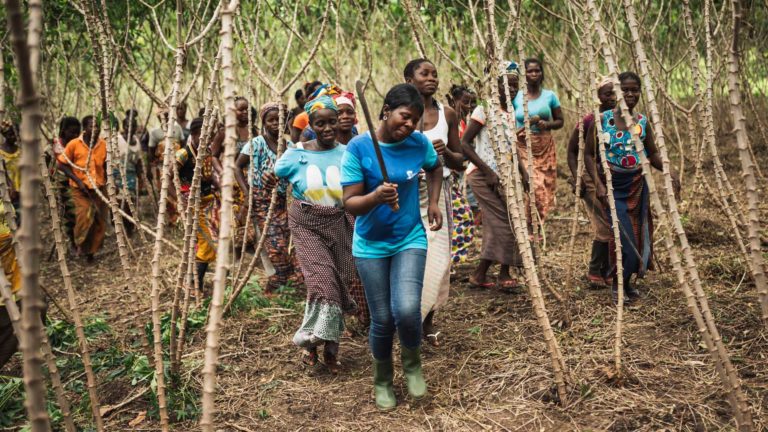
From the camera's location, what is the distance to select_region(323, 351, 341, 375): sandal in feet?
11.2

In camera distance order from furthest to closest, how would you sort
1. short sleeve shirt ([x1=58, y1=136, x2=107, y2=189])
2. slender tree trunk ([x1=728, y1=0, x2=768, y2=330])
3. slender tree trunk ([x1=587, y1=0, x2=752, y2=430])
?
short sleeve shirt ([x1=58, y1=136, x2=107, y2=189]), slender tree trunk ([x1=587, y1=0, x2=752, y2=430]), slender tree trunk ([x1=728, y1=0, x2=768, y2=330])

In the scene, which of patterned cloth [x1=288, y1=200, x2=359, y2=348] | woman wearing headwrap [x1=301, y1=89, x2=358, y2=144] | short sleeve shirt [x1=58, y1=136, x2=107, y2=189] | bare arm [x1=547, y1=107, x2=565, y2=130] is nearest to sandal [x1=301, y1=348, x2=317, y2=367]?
patterned cloth [x1=288, y1=200, x2=359, y2=348]

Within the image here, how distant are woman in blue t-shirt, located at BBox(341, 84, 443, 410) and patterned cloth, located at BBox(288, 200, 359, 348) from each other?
0.51 metres

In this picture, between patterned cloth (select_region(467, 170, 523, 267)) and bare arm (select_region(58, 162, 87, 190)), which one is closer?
patterned cloth (select_region(467, 170, 523, 267))

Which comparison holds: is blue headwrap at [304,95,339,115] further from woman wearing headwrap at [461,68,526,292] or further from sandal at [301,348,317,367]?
sandal at [301,348,317,367]

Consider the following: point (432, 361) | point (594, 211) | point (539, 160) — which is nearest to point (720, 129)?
point (539, 160)

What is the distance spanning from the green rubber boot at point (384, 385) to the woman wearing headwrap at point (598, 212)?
1.92 meters

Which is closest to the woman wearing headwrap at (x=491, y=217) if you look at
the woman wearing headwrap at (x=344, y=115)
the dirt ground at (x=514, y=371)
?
the dirt ground at (x=514, y=371)

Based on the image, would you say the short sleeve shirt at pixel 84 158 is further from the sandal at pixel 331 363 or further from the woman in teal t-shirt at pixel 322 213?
the sandal at pixel 331 363

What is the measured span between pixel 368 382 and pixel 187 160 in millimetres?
2745

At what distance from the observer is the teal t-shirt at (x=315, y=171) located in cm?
352

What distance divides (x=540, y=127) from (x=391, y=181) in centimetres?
271

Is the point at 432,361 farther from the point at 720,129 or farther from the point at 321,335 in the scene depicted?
the point at 720,129

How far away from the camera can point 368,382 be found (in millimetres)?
3287
